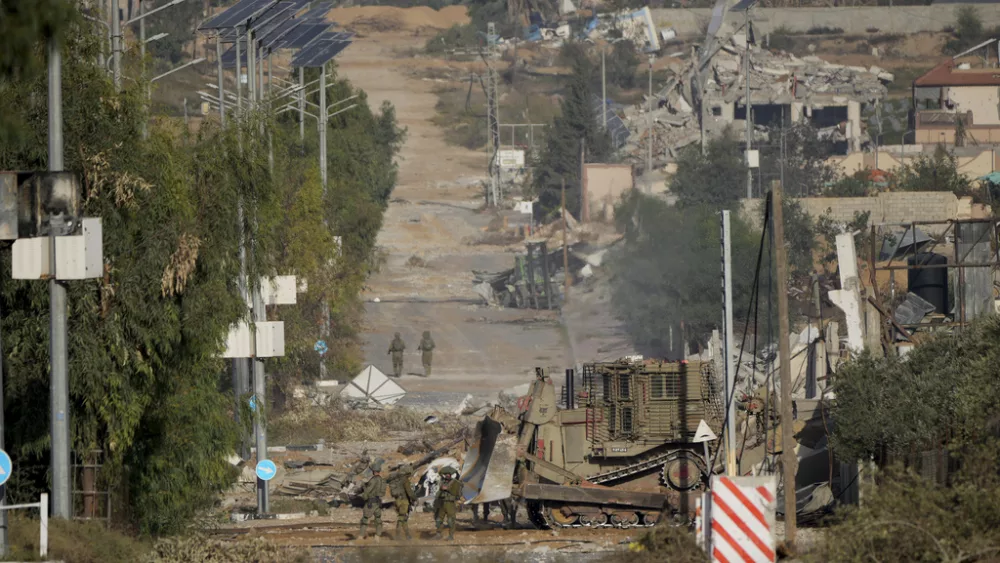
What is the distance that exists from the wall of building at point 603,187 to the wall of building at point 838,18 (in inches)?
2557

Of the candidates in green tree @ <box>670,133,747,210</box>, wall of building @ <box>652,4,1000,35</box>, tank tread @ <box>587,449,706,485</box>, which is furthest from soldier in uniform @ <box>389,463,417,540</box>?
wall of building @ <box>652,4,1000,35</box>

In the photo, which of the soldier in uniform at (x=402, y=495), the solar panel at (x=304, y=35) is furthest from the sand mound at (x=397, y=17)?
the soldier in uniform at (x=402, y=495)

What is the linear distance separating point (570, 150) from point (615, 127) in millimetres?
12938

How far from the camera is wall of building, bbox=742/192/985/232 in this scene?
241 ft

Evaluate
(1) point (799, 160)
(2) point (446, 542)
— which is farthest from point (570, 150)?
(2) point (446, 542)

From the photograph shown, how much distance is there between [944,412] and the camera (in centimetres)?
2822

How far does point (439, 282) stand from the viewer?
282 feet

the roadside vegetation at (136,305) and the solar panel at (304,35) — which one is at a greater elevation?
the solar panel at (304,35)

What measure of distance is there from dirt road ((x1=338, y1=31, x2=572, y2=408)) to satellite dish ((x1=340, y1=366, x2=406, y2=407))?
1.13 metres

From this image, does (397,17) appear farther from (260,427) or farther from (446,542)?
(446,542)

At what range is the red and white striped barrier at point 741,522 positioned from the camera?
1577 centimetres

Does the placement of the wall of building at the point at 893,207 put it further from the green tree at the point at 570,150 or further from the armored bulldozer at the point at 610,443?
the armored bulldozer at the point at 610,443

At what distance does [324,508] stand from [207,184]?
11343mm

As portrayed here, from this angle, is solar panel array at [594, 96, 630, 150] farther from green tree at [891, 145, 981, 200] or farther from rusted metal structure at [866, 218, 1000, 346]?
rusted metal structure at [866, 218, 1000, 346]
